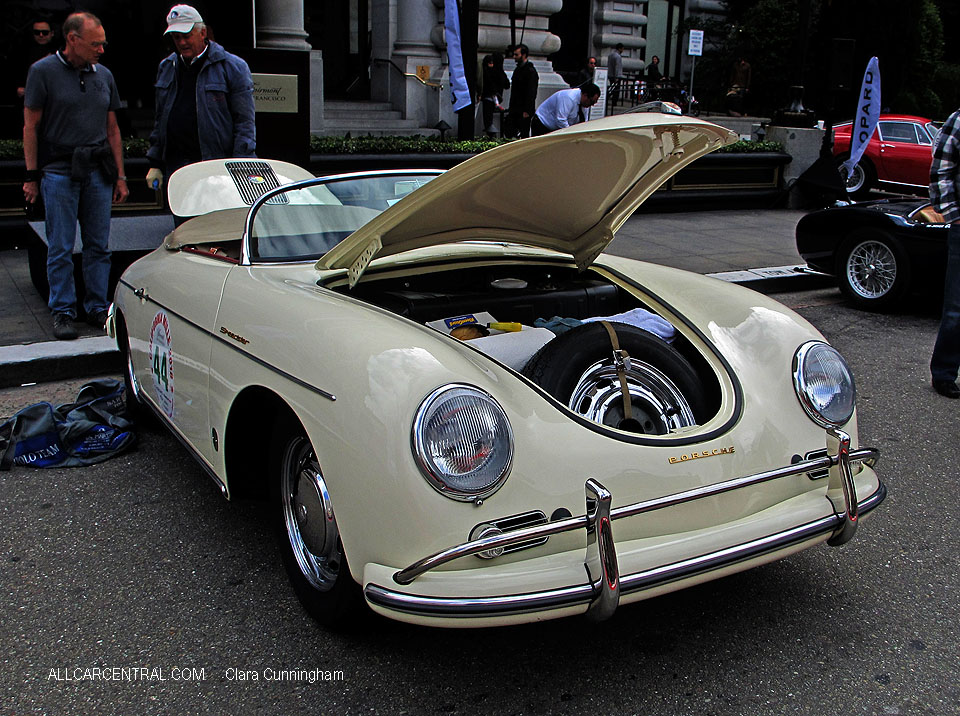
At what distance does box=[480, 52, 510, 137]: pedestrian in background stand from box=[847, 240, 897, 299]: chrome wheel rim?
946cm

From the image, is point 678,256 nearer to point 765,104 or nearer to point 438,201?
point 438,201

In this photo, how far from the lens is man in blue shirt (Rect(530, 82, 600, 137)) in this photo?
39.9 ft

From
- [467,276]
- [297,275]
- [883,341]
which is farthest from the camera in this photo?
[883,341]

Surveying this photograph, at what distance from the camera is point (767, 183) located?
44.4ft

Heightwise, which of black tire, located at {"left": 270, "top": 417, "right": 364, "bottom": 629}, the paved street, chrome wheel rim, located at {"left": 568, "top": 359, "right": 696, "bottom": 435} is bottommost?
the paved street

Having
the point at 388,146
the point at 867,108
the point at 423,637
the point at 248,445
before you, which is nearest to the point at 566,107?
the point at 388,146

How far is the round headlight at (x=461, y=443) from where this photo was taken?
223 cm

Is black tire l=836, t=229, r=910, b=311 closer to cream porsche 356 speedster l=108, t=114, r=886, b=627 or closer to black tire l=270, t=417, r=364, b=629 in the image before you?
cream porsche 356 speedster l=108, t=114, r=886, b=627

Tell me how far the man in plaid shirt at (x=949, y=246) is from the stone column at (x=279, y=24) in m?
12.4

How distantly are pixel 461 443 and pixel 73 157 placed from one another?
4440mm

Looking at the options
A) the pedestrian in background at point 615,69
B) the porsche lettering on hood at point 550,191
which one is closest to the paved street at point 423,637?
the porsche lettering on hood at point 550,191

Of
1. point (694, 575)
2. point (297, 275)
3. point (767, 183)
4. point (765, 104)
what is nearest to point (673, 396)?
point (694, 575)

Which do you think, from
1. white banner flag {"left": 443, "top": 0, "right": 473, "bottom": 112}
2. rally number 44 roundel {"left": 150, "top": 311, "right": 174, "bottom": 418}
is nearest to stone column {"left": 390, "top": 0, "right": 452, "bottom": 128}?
white banner flag {"left": 443, "top": 0, "right": 473, "bottom": 112}

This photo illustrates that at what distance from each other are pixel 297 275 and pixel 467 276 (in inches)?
31.2
